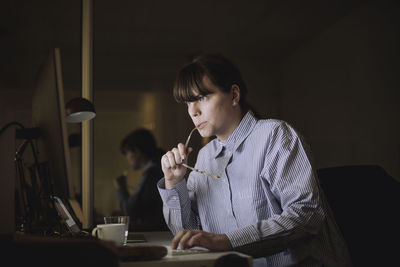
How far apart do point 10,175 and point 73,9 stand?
310cm

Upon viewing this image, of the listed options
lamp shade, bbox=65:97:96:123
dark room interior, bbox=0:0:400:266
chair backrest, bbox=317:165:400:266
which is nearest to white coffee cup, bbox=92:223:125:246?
lamp shade, bbox=65:97:96:123

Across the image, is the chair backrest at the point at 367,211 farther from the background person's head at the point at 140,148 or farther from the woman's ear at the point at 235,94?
the background person's head at the point at 140,148

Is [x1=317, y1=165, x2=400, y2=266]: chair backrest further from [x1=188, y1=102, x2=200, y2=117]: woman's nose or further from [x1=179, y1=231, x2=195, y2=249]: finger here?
[x1=179, y1=231, x2=195, y2=249]: finger

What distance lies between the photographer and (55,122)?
1026mm

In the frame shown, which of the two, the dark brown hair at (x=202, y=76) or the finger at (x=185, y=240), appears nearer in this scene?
the finger at (x=185, y=240)

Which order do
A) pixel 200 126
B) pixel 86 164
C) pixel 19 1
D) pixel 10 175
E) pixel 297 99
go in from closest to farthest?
1. pixel 10 175
2. pixel 200 126
3. pixel 86 164
4. pixel 19 1
5. pixel 297 99

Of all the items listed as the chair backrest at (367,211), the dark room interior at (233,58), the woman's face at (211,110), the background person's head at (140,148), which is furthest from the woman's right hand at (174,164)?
the background person's head at (140,148)

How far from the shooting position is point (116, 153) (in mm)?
5289

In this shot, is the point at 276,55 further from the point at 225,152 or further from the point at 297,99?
the point at 225,152

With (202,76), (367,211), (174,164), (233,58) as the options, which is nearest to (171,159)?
(174,164)

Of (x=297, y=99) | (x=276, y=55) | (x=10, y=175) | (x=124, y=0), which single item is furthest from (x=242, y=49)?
(x=10, y=175)

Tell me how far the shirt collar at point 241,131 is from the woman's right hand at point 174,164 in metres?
0.19

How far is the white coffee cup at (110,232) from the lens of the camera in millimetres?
1016

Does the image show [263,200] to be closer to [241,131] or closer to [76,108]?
[241,131]
